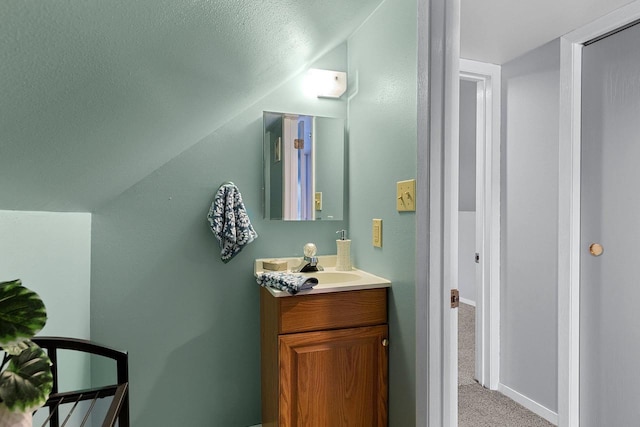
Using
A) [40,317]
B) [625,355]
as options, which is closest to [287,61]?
[40,317]

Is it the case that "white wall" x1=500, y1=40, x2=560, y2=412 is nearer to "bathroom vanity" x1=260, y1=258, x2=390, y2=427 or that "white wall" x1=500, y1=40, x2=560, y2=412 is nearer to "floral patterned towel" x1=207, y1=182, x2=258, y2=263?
"bathroom vanity" x1=260, y1=258, x2=390, y2=427

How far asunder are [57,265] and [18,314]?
3.18 feet

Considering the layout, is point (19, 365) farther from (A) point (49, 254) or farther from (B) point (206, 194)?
(B) point (206, 194)

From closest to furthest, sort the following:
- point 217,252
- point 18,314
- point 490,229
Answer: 1. point 18,314
2. point 217,252
3. point 490,229

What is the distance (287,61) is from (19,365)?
1201 millimetres

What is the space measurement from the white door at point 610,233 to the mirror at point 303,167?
4.32ft

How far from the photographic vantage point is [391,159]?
1621mm

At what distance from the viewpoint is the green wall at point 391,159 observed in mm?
1481

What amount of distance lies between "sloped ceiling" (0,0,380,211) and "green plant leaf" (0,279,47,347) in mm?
273

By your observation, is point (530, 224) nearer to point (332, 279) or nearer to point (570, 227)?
point (570, 227)

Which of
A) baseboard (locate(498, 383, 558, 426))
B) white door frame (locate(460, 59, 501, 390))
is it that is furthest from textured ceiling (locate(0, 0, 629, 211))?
baseboard (locate(498, 383, 558, 426))

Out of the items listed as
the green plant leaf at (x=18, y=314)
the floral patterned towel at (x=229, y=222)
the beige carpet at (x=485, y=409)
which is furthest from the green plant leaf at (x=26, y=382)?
the beige carpet at (x=485, y=409)

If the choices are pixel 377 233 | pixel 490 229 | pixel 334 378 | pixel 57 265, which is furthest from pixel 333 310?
pixel 490 229

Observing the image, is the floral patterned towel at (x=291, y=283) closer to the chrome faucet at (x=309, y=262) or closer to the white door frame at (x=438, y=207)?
the chrome faucet at (x=309, y=262)
